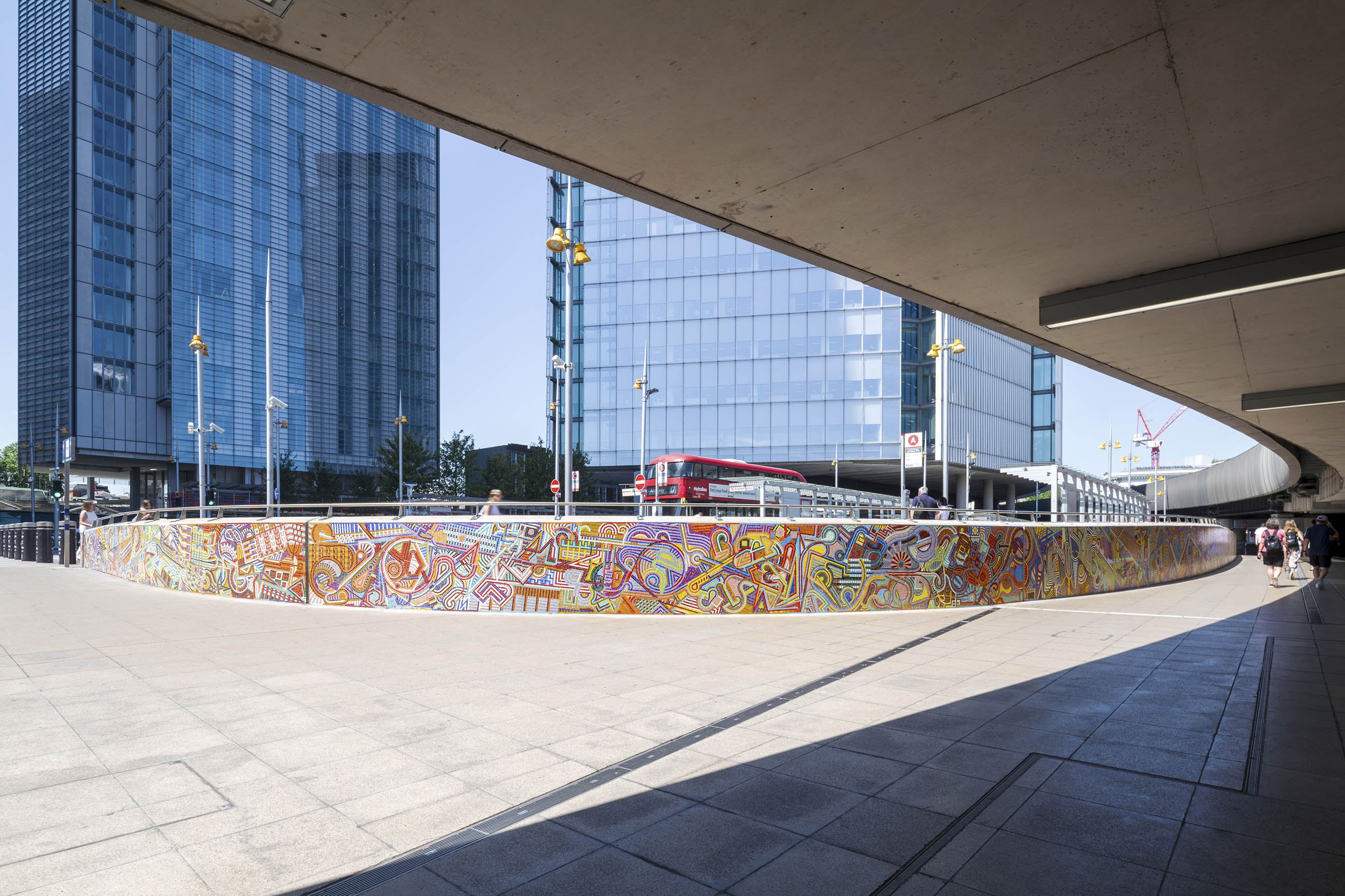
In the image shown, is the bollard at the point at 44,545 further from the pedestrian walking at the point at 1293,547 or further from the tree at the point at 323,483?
the pedestrian walking at the point at 1293,547

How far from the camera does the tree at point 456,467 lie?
57781 mm

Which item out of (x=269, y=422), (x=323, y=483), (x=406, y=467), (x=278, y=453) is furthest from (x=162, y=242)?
(x=269, y=422)

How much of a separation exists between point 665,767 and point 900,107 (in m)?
4.34

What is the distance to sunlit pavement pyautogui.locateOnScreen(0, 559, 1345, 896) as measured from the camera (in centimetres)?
365

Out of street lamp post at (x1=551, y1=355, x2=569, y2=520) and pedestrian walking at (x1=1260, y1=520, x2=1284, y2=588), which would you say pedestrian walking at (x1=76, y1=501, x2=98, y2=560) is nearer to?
street lamp post at (x1=551, y1=355, x2=569, y2=520)

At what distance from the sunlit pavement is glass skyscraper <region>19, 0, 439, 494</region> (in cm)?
6231

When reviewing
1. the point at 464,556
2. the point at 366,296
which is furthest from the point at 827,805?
the point at 366,296

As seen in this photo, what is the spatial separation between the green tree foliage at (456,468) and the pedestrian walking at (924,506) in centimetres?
4528

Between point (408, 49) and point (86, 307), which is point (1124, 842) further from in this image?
point (86, 307)

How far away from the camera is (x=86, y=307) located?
2395 inches

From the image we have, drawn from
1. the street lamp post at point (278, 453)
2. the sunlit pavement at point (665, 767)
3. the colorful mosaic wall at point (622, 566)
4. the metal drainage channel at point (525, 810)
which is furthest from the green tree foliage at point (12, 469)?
the metal drainage channel at point (525, 810)

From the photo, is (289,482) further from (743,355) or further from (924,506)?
(924,506)

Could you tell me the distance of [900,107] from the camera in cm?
448

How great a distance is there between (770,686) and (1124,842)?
3777mm
